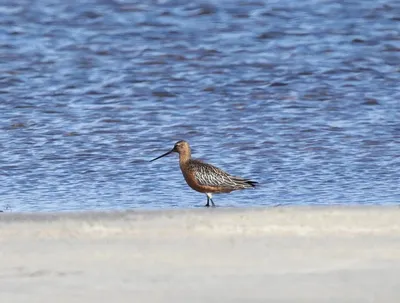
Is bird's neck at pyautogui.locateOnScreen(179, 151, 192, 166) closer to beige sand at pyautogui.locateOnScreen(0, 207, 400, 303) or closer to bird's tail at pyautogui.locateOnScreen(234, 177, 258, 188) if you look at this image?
bird's tail at pyautogui.locateOnScreen(234, 177, 258, 188)

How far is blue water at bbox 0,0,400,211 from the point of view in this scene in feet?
31.8

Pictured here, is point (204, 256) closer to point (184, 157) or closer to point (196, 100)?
point (184, 157)

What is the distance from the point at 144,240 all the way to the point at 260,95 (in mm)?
5642

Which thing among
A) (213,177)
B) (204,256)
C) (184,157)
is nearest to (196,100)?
(184,157)

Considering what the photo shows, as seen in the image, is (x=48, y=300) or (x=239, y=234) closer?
(x=48, y=300)

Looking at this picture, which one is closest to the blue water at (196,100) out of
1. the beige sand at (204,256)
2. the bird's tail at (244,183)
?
the bird's tail at (244,183)

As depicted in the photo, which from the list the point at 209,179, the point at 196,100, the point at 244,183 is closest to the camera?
the point at 244,183

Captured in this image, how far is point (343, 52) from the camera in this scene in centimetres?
1377

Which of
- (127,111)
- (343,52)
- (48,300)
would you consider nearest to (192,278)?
(48,300)

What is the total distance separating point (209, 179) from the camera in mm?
9367

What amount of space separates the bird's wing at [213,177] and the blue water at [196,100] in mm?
194

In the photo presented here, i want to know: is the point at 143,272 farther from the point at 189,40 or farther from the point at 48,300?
the point at 189,40

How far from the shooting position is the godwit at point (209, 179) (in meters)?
9.32

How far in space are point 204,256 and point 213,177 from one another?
3.05m
